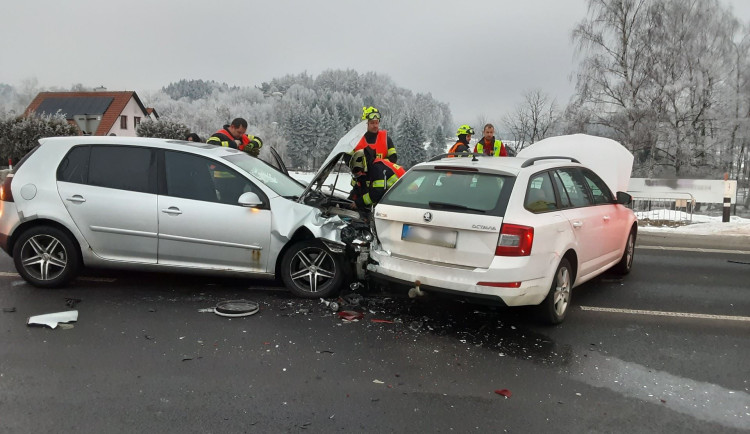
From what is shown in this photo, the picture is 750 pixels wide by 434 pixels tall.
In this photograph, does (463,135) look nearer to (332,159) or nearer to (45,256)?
(332,159)

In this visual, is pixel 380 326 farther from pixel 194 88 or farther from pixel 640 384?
pixel 194 88

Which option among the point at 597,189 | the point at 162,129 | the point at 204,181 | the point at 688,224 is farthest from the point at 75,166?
the point at 162,129

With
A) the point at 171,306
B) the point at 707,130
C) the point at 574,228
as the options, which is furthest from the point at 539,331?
the point at 707,130

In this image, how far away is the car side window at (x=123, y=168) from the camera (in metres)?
5.70

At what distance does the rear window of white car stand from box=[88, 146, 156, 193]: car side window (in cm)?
248

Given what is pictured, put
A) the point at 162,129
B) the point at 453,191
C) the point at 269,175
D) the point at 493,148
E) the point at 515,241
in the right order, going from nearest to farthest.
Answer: the point at 515,241 < the point at 453,191 < the point at 269,175 < the point at 493,148 < the point at 162,129

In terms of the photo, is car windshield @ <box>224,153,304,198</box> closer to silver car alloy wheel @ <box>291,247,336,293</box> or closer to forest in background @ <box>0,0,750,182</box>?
silver car alloy wheel @ <box>291,247,336,293</box>

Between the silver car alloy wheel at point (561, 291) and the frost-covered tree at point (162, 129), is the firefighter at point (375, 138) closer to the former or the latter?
the silver car alloy wheel at point (561, 291)

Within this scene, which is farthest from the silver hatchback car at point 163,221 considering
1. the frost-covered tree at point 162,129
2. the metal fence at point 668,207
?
the frost-covered tree at point 162,129

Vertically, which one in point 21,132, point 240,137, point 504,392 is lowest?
point 504,392

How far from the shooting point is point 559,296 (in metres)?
4.95

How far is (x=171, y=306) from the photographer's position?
209 inches

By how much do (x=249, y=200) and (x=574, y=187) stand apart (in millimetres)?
3267

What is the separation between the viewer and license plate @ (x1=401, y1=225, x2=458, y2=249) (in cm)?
465
